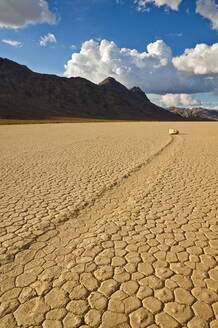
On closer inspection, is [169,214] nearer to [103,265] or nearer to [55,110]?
[103,265]

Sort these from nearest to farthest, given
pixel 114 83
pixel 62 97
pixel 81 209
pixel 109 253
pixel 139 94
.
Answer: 1. pixel 109 253
2. pixel 81 209
3. pixel 62 97
4. pixel 114 83
5. pixel 139 94

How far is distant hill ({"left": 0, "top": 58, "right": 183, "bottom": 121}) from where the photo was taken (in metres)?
113

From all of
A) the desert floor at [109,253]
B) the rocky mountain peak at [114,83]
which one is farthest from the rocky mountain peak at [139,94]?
the desert floor at [109,253]

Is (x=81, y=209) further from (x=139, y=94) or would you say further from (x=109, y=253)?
(x=139, y=94)

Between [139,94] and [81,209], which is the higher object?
[139,94]

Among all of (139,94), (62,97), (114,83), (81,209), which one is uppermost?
(114,83)

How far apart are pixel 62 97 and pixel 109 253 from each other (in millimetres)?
133968

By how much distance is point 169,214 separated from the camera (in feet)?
15.3

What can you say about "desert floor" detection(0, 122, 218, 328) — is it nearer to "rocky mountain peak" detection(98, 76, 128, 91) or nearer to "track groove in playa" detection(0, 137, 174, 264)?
"track groove in playa" detection(0, 137, 174, 264)

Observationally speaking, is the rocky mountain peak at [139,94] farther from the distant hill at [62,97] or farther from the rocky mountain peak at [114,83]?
the distant hill at [62,97]

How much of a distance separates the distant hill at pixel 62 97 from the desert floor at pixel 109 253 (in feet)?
330

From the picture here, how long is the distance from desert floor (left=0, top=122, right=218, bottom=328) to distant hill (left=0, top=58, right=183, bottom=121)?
101 metres

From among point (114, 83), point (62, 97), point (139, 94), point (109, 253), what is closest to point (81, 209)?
point (109, 253)

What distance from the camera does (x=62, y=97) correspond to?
424ft
